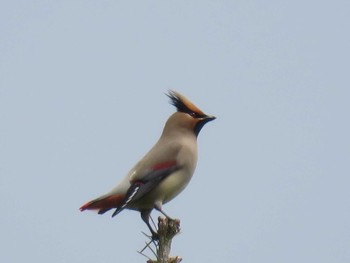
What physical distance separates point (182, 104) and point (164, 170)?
0.74 metres

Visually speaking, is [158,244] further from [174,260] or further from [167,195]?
[167,195]

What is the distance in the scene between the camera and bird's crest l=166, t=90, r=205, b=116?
6.86 m

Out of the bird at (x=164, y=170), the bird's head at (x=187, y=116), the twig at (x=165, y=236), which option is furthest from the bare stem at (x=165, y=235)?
the bird's head at (x=187, y=116)

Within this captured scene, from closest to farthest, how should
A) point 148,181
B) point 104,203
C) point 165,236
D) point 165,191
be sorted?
point 165,236, point 104,203, point 148,181, point 165,191

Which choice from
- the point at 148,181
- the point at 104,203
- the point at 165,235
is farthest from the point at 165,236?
the point at 148,181

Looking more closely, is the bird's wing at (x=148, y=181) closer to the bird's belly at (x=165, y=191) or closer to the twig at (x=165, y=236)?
the bird's belly at (x=165, y=191)

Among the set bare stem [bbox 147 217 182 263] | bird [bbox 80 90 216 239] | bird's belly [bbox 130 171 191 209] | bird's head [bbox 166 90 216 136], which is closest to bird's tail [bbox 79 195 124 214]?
bird [bbox 80 90 216 239]

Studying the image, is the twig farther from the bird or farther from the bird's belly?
the bird's belly

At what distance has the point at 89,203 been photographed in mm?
5871

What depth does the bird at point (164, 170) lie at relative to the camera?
6008 millimetres

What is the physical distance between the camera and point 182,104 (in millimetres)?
6902

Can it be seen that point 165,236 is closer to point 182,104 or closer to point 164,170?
point 164,170

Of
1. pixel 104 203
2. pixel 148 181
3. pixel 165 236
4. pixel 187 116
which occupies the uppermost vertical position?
pixel 187 116

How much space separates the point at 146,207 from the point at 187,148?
0.65 meters
